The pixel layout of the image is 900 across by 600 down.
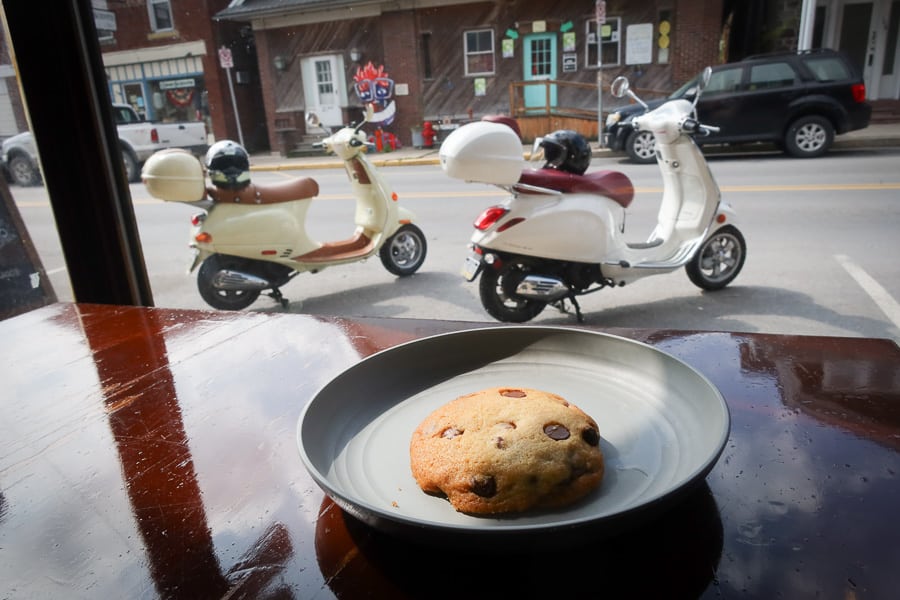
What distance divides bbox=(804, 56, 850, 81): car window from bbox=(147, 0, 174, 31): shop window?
344 centimetres

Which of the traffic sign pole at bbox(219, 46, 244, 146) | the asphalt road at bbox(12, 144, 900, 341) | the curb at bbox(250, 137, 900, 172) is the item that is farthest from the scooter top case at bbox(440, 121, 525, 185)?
the traffic sign pole at bbox(219, 46, 244, 146)

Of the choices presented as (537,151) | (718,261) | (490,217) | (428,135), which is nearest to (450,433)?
(490,217)

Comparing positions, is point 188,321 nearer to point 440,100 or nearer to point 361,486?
point 361,486

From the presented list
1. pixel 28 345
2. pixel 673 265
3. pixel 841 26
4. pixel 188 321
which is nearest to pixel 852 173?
pixel 841 26

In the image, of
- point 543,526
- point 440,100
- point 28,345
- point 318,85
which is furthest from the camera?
point 440,100

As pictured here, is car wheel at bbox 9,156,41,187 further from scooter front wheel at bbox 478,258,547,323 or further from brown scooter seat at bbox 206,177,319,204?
scooter front wheel at bbox 478,258,547,323

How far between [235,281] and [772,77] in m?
3.33

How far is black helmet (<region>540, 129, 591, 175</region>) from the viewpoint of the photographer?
2357 millimetres

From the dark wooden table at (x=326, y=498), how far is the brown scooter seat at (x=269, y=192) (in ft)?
6.66

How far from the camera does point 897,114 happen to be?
10.4ft

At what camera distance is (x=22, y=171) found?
2.53 meters

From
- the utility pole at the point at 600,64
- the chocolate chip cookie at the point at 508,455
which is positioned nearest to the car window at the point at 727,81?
the utility pole at the point at 600,64

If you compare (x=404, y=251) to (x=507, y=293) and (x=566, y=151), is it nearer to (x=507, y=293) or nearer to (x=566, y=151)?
(x=507, y=293)

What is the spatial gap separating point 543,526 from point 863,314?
260 centimetres
